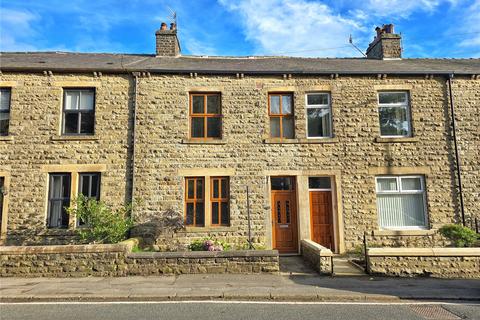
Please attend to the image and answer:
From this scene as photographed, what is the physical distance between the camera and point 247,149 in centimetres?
1284

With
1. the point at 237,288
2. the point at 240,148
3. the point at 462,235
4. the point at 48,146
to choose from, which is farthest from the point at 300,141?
the point at 48,146

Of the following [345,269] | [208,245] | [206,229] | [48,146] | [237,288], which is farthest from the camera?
[48,146]

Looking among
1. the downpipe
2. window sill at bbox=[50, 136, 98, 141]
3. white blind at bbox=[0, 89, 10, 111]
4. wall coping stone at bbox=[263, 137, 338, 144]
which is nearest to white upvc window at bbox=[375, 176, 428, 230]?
the downpipe

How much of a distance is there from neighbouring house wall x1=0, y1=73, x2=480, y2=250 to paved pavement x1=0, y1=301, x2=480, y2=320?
530 centimetres

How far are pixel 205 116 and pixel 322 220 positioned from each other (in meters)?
5.59

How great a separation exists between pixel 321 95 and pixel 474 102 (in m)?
5.62

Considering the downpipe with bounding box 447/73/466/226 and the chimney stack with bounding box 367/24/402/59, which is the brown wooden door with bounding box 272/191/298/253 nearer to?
the downpipe with bounding box 447/73/466/226

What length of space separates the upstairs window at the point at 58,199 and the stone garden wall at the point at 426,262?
9.84 meters

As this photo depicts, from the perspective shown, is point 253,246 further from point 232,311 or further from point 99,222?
point 232,311

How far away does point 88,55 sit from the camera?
615 inches

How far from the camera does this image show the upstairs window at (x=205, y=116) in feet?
42.9

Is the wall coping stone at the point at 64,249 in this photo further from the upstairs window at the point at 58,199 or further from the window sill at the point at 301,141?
the window sill at the point at 301,141

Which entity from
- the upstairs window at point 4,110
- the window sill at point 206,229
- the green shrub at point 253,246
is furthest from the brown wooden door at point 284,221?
the upstairs window at point 4,110

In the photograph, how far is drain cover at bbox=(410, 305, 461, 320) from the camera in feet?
20.4
